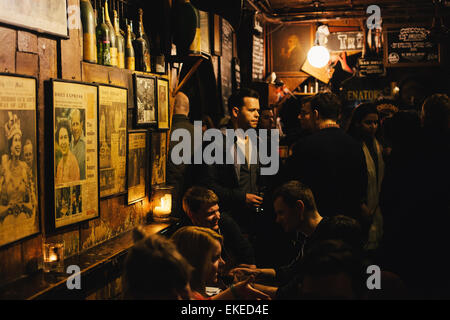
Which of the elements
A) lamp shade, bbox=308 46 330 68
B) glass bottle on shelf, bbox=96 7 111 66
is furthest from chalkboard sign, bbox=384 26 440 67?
glass bottle on shelf, bbox=96 7 111 66

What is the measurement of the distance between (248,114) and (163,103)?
28.5 inches

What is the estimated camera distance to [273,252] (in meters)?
5.23

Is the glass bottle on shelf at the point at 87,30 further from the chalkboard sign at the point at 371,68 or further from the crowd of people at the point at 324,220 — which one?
the chalkboard sign at the point at 371,68

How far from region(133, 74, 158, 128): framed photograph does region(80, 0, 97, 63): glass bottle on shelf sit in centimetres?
58

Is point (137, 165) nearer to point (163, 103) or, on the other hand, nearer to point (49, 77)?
point (163, 103)

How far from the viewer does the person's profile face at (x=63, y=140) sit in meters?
2.62

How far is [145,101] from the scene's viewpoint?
143 inches

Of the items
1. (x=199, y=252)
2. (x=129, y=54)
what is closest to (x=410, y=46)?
(x=129, y=54)

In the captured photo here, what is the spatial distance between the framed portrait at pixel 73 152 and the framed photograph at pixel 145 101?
22.8 inches

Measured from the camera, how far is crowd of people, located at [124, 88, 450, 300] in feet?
5.84

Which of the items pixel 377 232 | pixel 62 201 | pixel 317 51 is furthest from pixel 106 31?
pixel 317 51

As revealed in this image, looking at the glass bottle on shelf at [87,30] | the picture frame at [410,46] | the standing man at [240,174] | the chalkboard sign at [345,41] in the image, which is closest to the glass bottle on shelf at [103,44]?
the glass bottle on shelf at [87,30]

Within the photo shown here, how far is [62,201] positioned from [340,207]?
1921 millimetres
